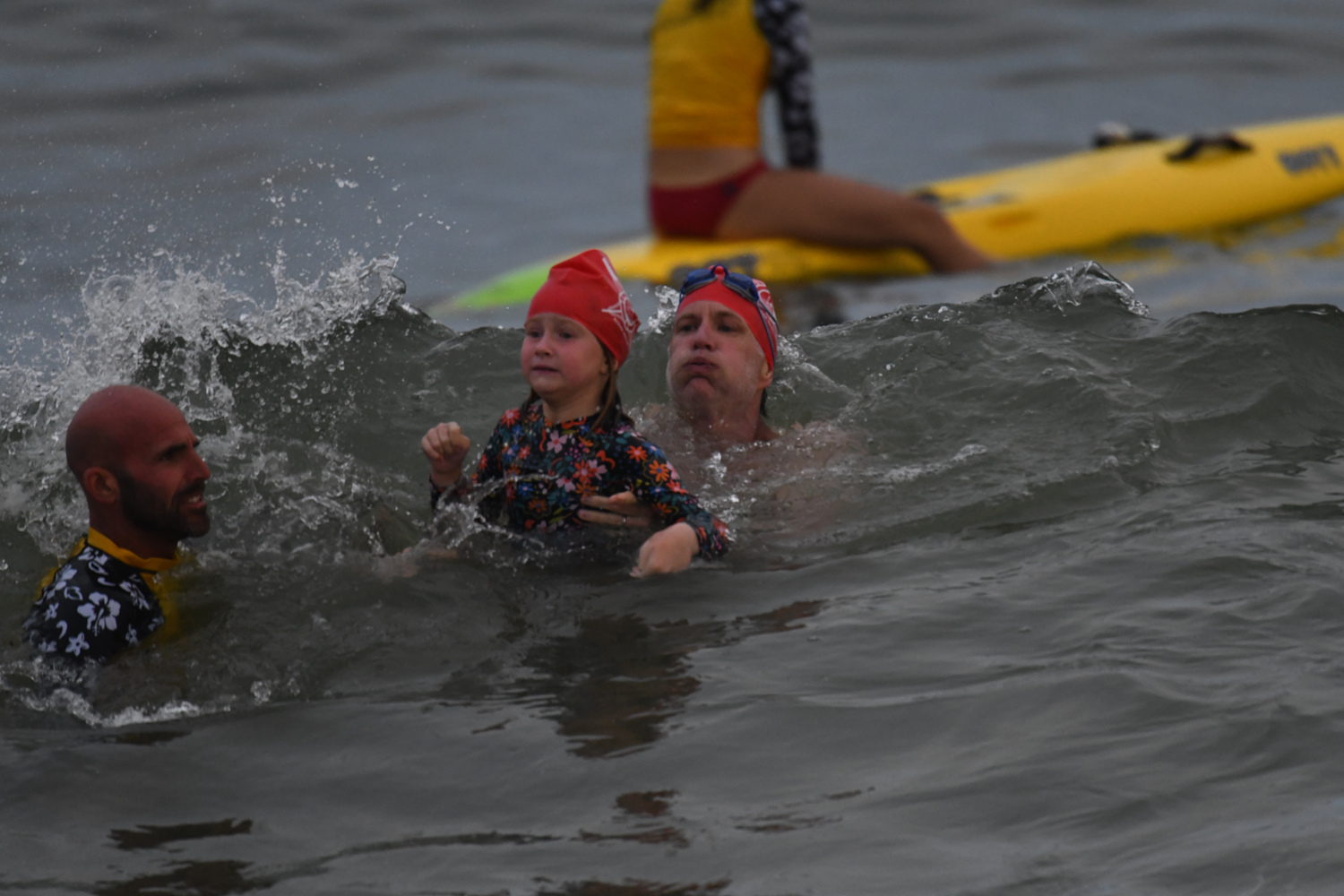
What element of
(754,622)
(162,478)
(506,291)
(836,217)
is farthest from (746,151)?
(162,478)

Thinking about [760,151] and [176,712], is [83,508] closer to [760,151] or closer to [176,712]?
[176,712]

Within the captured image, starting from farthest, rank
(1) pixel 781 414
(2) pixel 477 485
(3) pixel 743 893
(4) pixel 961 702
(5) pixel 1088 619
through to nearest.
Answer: (1) pixel 781 414 < (2) pixel 477 485 < (5) pixel 1088 619 < (4) pixel 961 702 < (3) pixel 743 893

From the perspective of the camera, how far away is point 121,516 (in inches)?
184

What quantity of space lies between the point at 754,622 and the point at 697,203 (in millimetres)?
6331

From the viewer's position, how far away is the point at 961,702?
424 centimetres

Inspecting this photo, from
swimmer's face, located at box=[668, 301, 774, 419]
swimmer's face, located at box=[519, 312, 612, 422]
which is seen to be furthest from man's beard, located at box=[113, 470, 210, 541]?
swimmer's face, located at box=[668, 301, 774, 419]

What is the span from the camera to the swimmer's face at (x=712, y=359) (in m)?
6.24

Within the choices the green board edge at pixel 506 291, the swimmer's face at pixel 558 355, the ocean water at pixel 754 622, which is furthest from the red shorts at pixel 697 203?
the swimmer's face at pixel 558 355

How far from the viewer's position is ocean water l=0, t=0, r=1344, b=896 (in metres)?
3.65

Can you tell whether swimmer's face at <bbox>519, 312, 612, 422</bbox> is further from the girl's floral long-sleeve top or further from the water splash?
the water splash

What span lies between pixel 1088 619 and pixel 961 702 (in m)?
0.74

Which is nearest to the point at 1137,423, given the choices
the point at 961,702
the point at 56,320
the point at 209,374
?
the point at 961,702

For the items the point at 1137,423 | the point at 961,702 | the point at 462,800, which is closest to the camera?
the point at 462,800

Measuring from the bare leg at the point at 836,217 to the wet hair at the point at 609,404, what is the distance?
5502 millimetres
